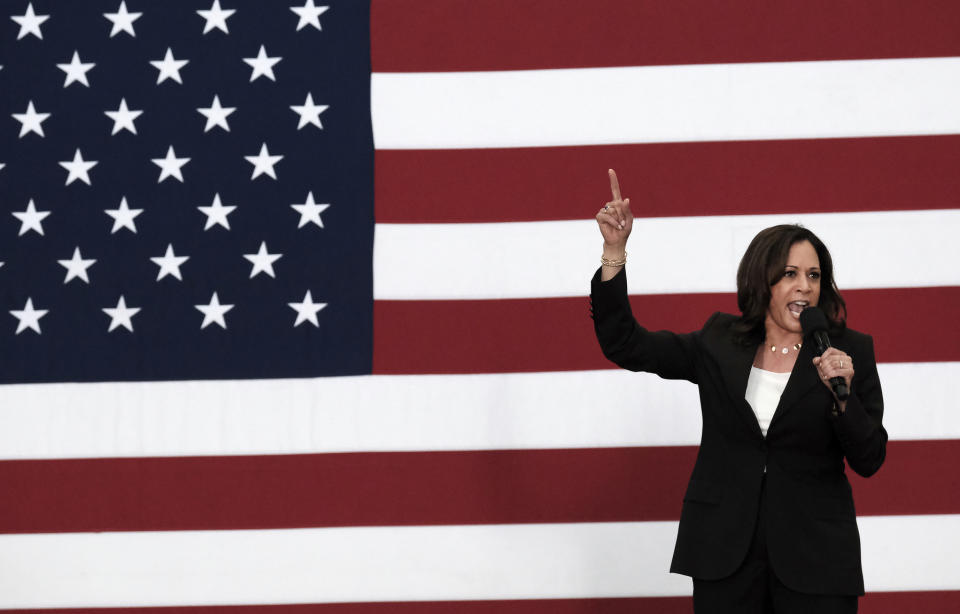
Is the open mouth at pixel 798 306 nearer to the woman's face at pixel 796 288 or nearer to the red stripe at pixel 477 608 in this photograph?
the woman's face at pixel 796 288

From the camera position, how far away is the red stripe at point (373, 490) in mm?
2219

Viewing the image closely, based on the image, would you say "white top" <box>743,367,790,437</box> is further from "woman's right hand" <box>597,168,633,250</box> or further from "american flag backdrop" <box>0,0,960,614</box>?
"american flag backdrop" <box>0,0,960,614</box>

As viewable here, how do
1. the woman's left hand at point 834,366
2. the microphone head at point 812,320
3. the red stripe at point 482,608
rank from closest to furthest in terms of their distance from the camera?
the woman's left hand at point 834,366 < the microphone head at point 812,320 < the red stripe at point 482,608

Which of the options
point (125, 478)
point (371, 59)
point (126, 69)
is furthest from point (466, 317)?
point (126, 69)

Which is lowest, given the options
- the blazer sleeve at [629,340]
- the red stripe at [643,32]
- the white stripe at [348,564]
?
the white stripe at [348,564]

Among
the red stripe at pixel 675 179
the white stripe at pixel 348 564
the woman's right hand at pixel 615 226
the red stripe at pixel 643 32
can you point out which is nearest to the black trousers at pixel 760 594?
the woman's right hand at pixel 615 226

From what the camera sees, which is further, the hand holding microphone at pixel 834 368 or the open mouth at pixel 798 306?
the open mouth at pixel 798 306

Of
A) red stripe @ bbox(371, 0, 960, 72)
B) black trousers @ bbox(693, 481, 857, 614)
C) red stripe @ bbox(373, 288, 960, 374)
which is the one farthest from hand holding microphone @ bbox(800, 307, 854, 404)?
red stripe @ bbox(371, 0, 960, 72)

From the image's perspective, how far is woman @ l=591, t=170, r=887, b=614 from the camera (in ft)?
4.67

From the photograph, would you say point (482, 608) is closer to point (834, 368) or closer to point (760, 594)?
point (760, 594)

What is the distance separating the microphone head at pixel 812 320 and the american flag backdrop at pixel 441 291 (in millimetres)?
788

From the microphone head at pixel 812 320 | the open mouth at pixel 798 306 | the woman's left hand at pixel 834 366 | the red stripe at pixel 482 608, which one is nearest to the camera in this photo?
the woman's left hand at pixel 834 366

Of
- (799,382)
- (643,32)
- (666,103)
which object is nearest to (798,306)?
(799,382)

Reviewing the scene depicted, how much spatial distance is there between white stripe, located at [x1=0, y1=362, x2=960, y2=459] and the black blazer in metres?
0.67
